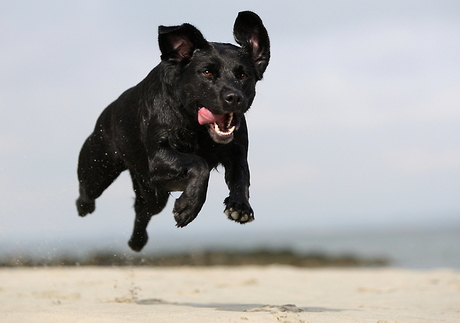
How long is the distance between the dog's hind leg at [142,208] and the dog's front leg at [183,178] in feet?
3.87

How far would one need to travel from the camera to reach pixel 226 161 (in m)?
5.43

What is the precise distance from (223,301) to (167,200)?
56.9 inches

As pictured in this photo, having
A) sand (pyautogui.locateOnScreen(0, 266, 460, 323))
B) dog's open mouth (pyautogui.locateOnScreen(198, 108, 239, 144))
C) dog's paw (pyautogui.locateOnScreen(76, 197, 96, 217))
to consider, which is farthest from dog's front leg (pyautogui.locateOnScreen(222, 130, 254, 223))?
dog's paw (pyautogui.locateOnScreen(76, 197, 96, 217))

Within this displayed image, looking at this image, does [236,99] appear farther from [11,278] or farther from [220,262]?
[220,262]

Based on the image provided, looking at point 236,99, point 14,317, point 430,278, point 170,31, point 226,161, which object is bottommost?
point 14,317

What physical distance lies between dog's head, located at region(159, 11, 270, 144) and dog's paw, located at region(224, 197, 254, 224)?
20.5 inches

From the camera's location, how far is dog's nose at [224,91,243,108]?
476cm

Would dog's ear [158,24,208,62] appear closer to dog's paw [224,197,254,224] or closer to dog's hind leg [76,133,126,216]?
dog's paw [224,197,254,224]

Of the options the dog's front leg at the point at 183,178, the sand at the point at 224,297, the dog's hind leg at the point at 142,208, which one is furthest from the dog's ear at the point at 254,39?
the sand at the point at 224,297

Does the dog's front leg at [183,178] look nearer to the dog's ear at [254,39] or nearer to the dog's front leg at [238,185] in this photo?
the dog's front leg at [238,185]

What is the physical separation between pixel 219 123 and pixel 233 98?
1.17 feet

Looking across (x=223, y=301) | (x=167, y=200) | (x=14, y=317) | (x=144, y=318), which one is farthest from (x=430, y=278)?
(x=14, y=317)

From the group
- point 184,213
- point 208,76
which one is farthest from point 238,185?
point 208,76

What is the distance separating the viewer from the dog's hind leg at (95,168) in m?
6.79
